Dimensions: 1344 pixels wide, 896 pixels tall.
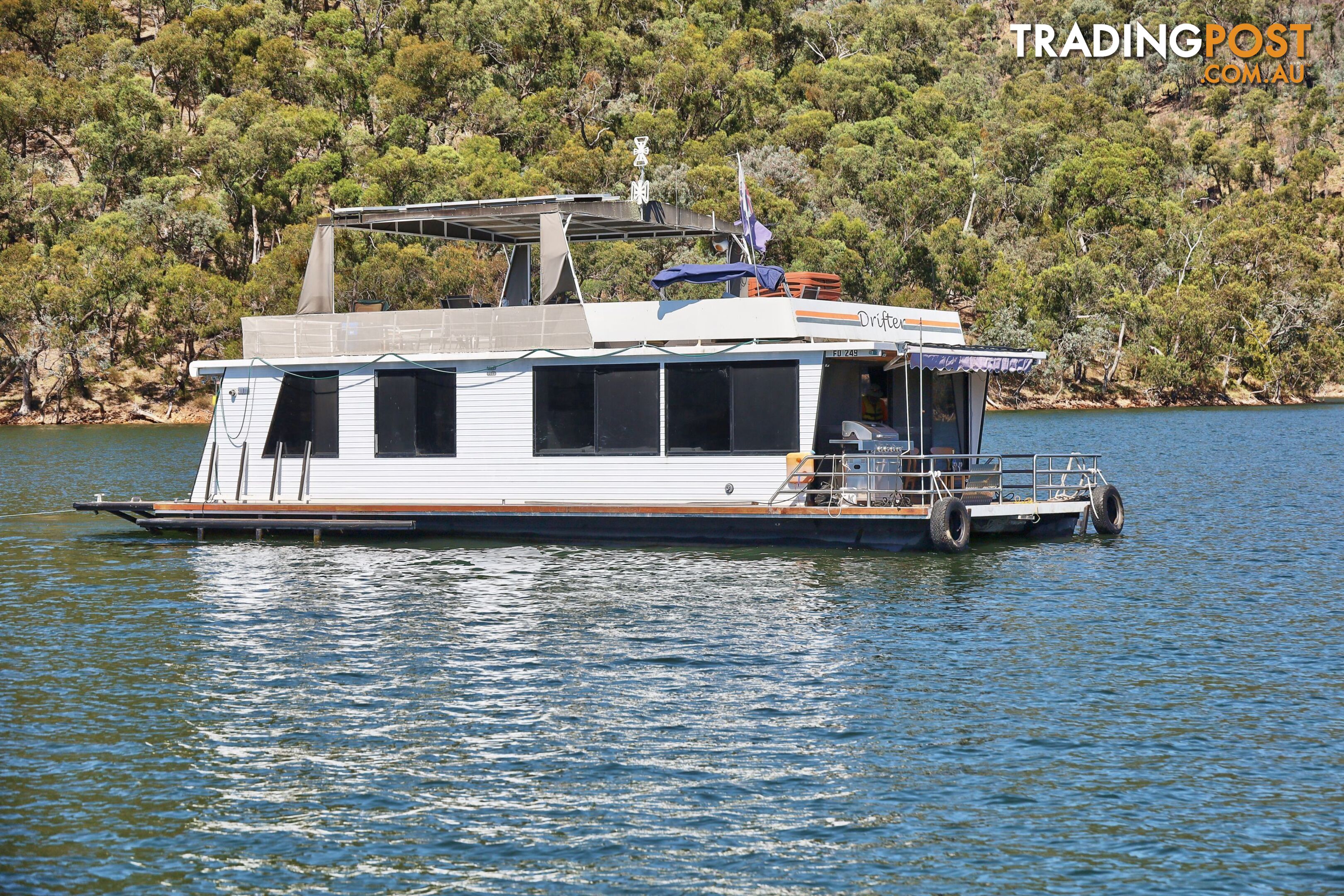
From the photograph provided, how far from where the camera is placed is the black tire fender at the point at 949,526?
70.2ft

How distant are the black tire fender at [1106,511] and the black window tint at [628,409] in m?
7.82

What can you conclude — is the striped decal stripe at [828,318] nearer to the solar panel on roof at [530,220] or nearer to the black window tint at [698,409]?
the black window tint at [698,409]

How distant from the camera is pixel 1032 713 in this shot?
535 inches

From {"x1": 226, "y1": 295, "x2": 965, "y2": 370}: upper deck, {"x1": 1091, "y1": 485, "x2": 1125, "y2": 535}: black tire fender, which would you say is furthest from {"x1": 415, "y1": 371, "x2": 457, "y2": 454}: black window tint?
{"x1": 1091, "y1": 485, "x2": 1125, "y2": 535}: black tire fender

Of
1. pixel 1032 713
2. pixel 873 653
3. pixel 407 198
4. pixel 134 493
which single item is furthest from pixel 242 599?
pixel 407 198

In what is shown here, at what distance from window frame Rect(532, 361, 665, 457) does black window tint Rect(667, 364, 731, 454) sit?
18 centimetres

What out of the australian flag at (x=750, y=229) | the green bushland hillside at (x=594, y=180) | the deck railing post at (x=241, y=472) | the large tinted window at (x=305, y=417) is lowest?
the deck railing post at (x=241, y=472)

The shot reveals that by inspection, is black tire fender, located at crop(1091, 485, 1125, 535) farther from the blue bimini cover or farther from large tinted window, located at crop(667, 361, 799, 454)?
the blue bimini cover

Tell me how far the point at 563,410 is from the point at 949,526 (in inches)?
273

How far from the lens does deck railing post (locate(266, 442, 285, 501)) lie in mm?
25953

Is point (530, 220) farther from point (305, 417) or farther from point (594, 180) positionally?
point (594, 180)

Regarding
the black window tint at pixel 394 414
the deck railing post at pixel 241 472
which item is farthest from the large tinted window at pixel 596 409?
the deck railing post at pixel 241 472

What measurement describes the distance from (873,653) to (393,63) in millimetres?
94680

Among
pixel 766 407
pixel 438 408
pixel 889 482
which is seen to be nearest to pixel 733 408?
pixel 766 407
